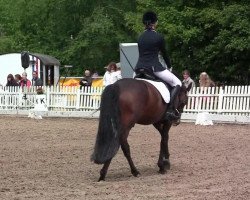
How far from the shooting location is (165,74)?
10.2 meters

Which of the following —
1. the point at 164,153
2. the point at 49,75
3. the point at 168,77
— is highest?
the point at 168,77

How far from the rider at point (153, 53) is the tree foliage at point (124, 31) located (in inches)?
777

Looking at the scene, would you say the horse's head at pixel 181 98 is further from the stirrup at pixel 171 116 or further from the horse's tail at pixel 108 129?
the horse's tail at pixel 108 129

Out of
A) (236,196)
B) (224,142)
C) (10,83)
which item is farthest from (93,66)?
(236,196)

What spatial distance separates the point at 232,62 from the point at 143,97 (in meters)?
23.8

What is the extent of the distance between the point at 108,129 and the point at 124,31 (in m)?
40.6

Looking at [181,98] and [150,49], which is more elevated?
[150,49]

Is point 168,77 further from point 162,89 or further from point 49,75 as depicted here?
point 49,75

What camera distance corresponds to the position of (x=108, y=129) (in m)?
9.11

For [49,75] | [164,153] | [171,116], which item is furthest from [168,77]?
[49,75]

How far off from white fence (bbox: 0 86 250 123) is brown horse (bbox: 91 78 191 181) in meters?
11.1

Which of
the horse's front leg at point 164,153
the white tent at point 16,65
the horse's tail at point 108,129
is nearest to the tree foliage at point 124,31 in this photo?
the white tent at point 16,65

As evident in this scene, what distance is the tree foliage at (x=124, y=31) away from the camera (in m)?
31.0

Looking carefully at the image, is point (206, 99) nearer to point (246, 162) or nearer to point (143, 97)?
point (246, 162)
